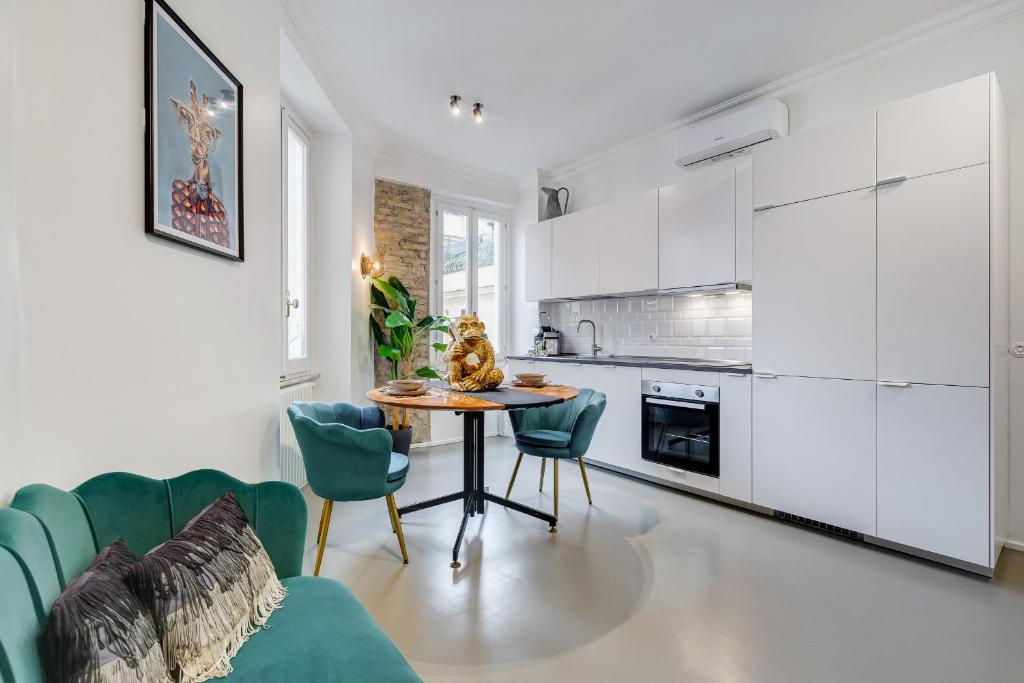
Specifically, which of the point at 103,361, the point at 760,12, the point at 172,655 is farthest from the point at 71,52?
the point at 760,12

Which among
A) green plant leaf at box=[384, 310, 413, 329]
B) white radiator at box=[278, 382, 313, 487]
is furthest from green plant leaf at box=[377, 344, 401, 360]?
white radiator at box=[278, 382, 313, 487]

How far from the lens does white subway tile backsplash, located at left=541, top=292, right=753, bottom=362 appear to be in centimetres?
377

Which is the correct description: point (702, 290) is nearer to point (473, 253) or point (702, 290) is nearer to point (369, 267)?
point (473, 253)

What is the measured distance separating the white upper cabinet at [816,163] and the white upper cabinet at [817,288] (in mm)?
73

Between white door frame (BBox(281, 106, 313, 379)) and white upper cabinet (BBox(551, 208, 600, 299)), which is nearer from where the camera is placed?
white door frame (BBox(281, 106, 313, 379))

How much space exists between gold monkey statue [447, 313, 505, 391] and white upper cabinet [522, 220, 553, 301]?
86.3 inches

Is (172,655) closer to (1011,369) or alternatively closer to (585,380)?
(585,380)

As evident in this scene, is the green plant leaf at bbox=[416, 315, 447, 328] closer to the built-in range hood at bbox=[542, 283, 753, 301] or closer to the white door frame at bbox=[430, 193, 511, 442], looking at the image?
the white door frame at bbox=[430, 193, 511, 442]

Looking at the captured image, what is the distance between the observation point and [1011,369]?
8.39 feet

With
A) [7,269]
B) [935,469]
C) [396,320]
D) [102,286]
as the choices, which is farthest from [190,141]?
[935,469]

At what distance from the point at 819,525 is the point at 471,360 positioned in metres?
2.31

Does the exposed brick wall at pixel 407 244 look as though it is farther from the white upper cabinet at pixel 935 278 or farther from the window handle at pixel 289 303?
the white upper cabinet at pixel 935 278

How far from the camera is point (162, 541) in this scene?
125cm

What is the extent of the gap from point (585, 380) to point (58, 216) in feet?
11.9
